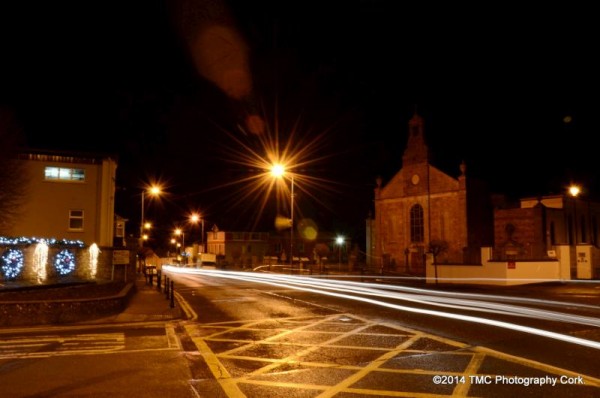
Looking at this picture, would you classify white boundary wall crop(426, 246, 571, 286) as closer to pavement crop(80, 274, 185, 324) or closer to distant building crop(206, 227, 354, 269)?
pavement crop(80, 274, 185, 324)

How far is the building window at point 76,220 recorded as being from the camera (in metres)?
27.7

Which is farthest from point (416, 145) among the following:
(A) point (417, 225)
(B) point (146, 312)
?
(B) point (146, 312)

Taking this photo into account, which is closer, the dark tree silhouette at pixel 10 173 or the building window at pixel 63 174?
the dark tree silhouette at pixel 10 173

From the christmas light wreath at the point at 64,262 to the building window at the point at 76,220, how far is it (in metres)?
2.13

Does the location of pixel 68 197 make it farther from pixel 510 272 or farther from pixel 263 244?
pixel 263 244

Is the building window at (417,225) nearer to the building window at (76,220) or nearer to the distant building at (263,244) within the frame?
the distant building at (263,244)

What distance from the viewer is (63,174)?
27.6m

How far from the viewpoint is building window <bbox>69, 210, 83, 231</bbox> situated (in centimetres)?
2773

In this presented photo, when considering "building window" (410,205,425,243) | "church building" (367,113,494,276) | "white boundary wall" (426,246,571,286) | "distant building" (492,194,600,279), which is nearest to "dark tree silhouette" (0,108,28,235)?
"white boundary wall" (426,246,571,286)

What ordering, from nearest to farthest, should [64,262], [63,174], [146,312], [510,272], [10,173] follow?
[146,312] → [10,173] → [64,262] → [63,174] → [510,272]

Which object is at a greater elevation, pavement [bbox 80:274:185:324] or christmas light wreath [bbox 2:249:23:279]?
christmas light wreath [bbox 2:249:23:279]

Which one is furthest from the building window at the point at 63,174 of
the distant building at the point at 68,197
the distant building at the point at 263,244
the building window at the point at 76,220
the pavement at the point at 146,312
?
the distant building at the point at 263,244

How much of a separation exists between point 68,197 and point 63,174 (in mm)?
1206

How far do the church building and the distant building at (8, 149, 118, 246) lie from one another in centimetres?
3193
